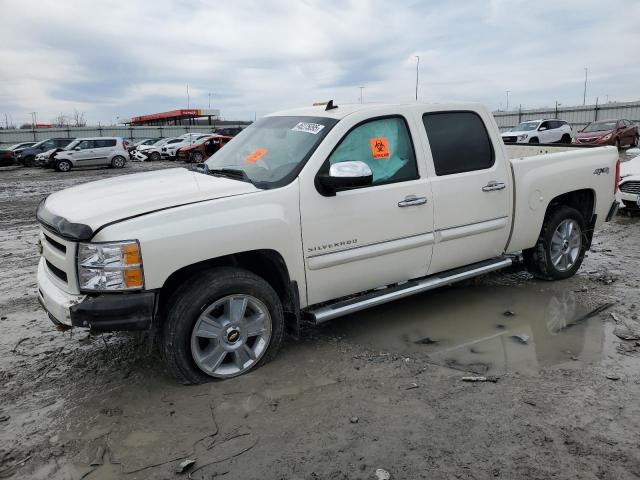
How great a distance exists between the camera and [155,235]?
124 inches

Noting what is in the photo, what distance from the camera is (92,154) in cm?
2592

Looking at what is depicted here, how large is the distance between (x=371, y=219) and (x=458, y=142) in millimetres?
1233

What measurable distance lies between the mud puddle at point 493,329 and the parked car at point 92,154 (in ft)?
79.5

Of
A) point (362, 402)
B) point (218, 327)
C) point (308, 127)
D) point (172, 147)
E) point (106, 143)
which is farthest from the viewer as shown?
point (172, 147)

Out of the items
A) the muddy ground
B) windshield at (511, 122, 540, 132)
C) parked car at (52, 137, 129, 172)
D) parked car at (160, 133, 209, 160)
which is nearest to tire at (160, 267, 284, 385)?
the muddy ground

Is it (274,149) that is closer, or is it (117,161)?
(274,149)

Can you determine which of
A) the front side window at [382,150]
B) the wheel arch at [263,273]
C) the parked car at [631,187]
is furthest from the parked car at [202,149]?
the wheel arch at [263,273]

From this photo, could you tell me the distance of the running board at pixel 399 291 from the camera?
385 centimetres

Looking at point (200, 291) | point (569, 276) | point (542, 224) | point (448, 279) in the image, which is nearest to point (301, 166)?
point (200, 291)

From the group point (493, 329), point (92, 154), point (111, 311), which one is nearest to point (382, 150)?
point (493, 329)

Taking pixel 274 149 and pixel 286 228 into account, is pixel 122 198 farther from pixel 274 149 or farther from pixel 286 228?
pixel 274 149

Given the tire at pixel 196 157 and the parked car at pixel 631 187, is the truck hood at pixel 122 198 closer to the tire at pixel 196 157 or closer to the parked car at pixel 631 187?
the parked car at pixel 631 187

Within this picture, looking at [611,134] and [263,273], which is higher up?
[611,134]

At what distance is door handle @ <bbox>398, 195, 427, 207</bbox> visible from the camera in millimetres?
4094
